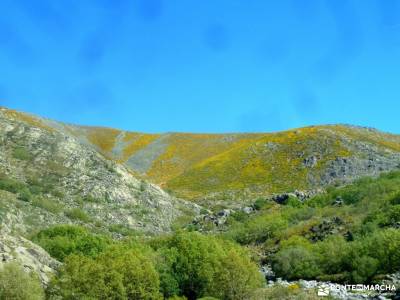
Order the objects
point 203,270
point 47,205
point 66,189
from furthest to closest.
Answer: point 66,189, point 47,205, point 203,270

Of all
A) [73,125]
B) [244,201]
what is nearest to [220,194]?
[244,201]

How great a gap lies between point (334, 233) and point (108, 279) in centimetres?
3090

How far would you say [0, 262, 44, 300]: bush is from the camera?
3133 centimetres

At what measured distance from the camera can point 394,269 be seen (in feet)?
139

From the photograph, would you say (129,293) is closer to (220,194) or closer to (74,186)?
(74,186)

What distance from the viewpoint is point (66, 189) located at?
75.9m

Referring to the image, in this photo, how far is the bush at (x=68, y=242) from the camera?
161 ft

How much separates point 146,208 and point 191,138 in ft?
258

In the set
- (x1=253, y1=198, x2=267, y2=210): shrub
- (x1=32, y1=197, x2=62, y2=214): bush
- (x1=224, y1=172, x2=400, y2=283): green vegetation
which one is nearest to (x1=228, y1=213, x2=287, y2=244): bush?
(x1=224, y1=172, x2=400, y2=283): green vegetation

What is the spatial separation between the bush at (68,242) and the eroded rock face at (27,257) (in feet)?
21.3

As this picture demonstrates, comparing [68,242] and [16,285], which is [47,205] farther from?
[16,285]

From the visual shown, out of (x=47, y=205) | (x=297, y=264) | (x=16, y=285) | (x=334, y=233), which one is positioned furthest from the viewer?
(x=47, y=205)

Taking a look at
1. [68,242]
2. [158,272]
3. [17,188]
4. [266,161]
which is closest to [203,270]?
[158,272]

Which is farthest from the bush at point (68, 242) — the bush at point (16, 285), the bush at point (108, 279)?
the bush at point (16, 285)
